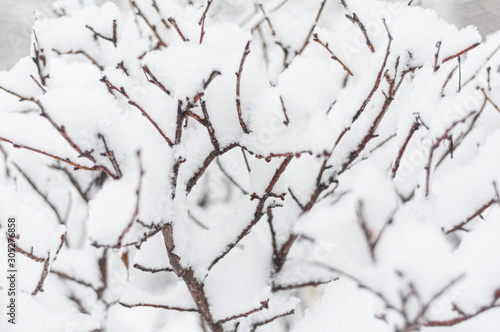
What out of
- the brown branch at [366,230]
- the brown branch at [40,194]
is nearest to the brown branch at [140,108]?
the brown branch at [366,230]

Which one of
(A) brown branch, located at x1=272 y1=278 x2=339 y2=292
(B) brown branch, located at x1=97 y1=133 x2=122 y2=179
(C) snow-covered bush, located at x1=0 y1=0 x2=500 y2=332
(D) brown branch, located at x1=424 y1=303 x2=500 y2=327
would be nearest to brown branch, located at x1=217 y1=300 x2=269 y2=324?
(C) snow-covered bush, located at x1=0 y1=0 x2=500 y2=332

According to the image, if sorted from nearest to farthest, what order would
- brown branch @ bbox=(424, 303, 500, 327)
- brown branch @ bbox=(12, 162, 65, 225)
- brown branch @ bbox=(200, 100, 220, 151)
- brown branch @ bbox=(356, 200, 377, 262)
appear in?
brown branch @ bbox=(356, 200, 377, 262) → brown branch @ bbox=(424, 303, 500, 327) → brown branch @ bbox=(200, 100, 220, 151) → brown branch @ bbox=(12, 162, 65, 225)

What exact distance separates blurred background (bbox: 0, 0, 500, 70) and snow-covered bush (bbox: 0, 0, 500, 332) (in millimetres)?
1693

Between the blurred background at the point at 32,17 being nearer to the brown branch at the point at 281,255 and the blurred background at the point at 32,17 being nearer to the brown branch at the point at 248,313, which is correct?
the brown branch at the point at 281,255

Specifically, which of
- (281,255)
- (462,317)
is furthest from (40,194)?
(462,317)

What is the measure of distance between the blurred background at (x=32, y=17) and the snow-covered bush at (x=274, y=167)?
1693 mm

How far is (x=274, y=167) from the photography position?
1.01m

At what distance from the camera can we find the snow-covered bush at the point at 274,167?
2.13 feet

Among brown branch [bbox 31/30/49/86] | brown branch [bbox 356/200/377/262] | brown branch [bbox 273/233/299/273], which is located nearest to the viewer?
brown branch [bbox 356/200/377/262]

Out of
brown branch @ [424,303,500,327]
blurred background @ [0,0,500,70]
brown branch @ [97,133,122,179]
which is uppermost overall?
blurred background @ [0,0,500,70]

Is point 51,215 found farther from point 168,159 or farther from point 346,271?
point 346,271

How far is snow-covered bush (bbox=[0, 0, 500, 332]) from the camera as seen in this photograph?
650mm

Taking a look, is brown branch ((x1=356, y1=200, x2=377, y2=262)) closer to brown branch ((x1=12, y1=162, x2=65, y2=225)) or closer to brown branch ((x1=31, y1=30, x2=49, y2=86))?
brown branch ((x1=31, y1=30, x2=49, y2=86))

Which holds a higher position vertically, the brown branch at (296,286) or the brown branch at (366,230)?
the brown branch at (296,286)
